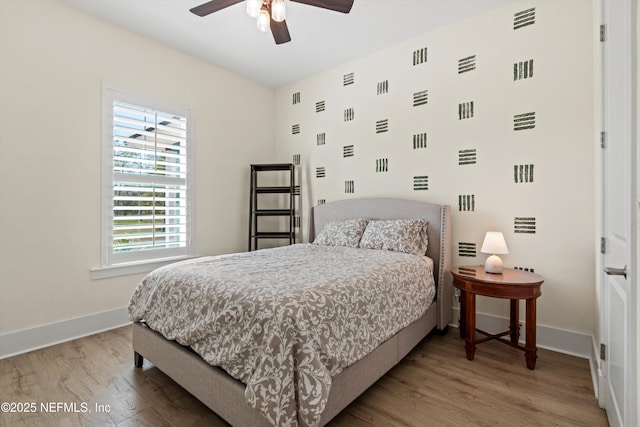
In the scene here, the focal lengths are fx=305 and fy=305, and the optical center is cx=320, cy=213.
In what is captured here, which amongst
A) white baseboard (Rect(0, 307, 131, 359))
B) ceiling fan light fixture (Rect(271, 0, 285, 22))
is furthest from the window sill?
ceiling fan light fixture (Rect(271, 0, 285, 22))

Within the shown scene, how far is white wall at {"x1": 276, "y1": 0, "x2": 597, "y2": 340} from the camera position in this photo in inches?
90.3

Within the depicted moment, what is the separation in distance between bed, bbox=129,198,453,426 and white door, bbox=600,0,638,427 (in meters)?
1.03

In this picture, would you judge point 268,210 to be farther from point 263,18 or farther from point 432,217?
point 263,18

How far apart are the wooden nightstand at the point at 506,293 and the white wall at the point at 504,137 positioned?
280 millimetres

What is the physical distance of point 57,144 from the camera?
101 inches

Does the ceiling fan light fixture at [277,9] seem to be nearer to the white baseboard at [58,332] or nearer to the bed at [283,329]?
the bed at [283,329]

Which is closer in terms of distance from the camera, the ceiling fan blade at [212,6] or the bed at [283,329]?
the bed at [283,329]

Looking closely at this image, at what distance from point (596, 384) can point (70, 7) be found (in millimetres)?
4793

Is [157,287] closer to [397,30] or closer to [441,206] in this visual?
[441,206]

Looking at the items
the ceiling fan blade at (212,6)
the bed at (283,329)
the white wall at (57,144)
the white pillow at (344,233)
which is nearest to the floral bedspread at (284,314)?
the bed at (283,329)

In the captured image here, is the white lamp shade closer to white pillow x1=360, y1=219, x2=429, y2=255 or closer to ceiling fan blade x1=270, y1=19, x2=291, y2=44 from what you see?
white pillow x1=360, y1=219, x2=429, y2=255

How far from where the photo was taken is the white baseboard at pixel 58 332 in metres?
2.34

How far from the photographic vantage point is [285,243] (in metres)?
4.30

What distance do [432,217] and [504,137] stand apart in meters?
0.90
